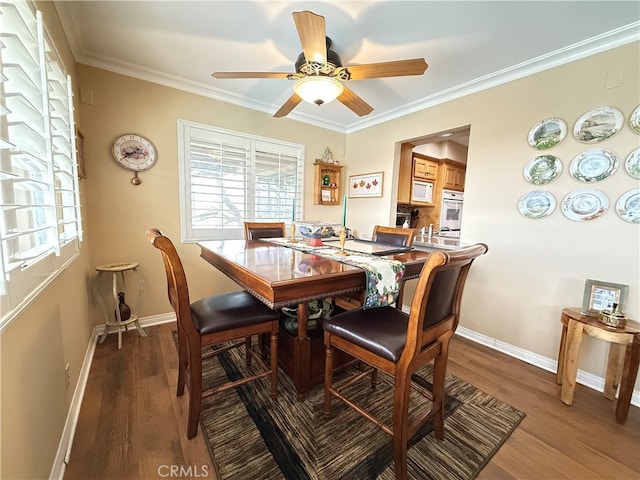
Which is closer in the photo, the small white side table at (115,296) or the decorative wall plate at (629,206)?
the decorative wall plate at (629,206)

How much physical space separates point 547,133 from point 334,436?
8.90 ft

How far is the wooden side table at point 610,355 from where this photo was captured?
1.55m

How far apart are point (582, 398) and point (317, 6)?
10.4ft

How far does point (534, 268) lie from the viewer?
2.21 metres

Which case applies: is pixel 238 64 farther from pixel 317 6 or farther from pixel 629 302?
pixel 629 302

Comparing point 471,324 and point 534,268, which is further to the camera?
point 471,324

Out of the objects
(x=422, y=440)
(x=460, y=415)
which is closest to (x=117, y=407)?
(x=422, y=440)

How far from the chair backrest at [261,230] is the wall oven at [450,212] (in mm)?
2799

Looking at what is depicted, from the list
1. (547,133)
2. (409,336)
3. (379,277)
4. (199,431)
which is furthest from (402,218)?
(199,431)

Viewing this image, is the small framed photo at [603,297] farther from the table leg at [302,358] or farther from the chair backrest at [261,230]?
the chair backrest at [261,230]

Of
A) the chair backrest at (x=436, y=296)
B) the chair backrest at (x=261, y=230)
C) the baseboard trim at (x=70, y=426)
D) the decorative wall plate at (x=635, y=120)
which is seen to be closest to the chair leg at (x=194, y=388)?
the baseboard trim at (x=70, y=426)

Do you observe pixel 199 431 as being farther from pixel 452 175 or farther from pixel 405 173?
pixel 452 175

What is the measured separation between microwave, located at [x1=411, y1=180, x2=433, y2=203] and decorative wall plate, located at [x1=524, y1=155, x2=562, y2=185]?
5.65ft

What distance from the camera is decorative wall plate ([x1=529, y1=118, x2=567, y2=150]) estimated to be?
2027 mm
